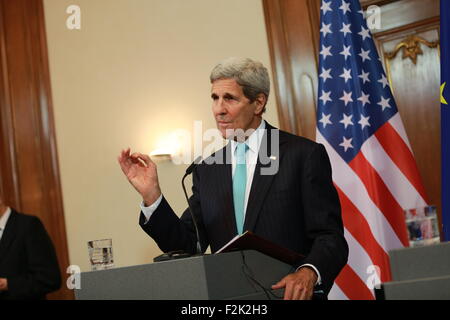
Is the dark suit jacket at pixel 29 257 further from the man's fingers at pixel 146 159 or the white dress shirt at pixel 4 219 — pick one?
the man's fingers at pixel 146 159

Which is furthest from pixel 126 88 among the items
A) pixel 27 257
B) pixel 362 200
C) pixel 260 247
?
pixel 260 247

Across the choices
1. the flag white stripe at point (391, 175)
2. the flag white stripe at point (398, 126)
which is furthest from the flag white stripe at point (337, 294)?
the flag white stripe at point (398, 126)

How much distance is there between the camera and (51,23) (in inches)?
232

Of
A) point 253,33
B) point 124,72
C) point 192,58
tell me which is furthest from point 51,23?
point 253,33

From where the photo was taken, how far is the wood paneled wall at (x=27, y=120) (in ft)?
18.8

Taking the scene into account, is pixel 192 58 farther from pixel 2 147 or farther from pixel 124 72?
pixel 2 147

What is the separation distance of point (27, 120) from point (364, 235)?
3.54 metres

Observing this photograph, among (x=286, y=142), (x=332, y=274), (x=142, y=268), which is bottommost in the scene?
(x=332, y=274)

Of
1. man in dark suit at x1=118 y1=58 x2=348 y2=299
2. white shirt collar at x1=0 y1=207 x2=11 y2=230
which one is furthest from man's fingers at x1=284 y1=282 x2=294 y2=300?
white shirt collar at x1=0 y1=207 x2=11 y2=230

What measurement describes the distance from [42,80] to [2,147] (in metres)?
0.77

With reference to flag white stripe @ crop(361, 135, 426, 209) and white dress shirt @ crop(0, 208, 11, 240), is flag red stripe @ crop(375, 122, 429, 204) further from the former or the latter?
white dress shirt @ crop(0, 208, 11, 240)

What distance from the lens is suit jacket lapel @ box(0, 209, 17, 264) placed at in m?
4.54

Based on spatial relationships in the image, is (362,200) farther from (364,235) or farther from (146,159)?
(146,159)

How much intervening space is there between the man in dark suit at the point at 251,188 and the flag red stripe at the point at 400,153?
155 cm
